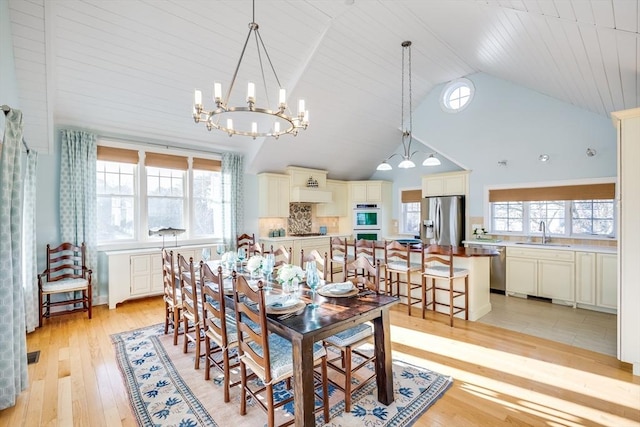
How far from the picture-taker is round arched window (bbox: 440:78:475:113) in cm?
549

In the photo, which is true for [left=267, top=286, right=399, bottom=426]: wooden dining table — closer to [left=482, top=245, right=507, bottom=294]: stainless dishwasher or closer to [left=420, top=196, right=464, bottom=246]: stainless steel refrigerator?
[left=482, top=245, right=507, bottom=294]: stainless dishwasher

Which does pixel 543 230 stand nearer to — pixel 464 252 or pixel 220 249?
pixel 464 252

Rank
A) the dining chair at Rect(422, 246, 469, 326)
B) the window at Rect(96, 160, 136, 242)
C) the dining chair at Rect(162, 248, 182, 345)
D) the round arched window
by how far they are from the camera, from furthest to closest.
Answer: the round arched window, the window at Rect(96, 160, 136, 242), the dining chair at Rect(422, 246, 469, 326), the dining chair at Rect(162, 248, 182, 345)

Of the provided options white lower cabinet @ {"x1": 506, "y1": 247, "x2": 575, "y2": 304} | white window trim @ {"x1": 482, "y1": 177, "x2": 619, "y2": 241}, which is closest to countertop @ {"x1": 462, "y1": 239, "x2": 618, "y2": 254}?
white lower cabinet @ {"x1": 506, "y1": 247, "x2": 575, "y2": 304}

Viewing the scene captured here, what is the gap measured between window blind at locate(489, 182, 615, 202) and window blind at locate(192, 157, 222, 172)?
17.1 feet

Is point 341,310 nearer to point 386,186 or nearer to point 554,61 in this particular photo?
point 554,61

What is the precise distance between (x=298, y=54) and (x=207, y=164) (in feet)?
8.64

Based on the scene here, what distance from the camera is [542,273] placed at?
471 centimetres

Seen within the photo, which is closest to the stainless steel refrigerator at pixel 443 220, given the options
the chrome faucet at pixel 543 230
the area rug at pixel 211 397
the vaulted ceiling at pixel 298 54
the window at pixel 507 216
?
the window at pixel 507 216

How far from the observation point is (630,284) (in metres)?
2.67

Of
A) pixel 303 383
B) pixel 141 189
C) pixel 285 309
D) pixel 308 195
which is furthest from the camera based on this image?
pixel 308 195

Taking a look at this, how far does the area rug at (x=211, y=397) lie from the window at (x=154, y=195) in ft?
8.56

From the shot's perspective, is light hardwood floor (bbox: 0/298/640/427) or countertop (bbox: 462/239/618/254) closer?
light hardwood floor (bbox: 0/298/640/427)

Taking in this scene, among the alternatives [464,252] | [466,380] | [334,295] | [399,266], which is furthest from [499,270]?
[334,295]
